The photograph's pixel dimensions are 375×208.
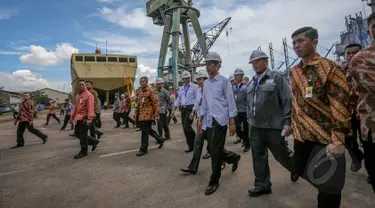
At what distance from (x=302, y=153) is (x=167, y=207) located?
1.60 metres

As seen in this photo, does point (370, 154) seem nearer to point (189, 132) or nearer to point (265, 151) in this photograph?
point (265, 151)

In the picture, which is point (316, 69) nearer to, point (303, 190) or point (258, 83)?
point (258, 83)

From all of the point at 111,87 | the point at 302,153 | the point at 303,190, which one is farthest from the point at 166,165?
the point at 111,87


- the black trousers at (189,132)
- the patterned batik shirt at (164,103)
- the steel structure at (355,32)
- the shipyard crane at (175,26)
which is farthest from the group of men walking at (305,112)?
the steel structure at (355,32)

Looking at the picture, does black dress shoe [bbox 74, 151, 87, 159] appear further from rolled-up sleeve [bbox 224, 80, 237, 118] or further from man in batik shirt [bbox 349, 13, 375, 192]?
man in batik shirt [bbox 349, 13, 375, 192]

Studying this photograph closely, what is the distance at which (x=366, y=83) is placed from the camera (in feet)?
5.14

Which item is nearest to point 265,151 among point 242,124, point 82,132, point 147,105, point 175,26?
point 242,124

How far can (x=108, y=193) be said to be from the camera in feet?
10.7

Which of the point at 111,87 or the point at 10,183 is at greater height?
the point at 111,87

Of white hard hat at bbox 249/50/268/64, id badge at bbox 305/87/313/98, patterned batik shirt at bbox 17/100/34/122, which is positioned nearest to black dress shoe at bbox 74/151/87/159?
patterned batik shirt at bbox 17/100/34/122

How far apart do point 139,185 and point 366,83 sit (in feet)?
9.90

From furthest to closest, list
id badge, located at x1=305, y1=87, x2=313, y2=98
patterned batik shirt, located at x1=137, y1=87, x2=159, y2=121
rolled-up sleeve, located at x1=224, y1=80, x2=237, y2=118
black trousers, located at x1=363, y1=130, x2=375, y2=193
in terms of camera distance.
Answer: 1. patterned batik shirt, located at x1=137, y1=87, x2=159, y2=121
2. rolled-up sleeve, located at x1=224, y1=80, x2=237, y2=118
3. id badge, located at x1=305, y1=87, x2=313, y2=98
4. black trousers, located at x1=363, y1=130, x2=375, y2=193

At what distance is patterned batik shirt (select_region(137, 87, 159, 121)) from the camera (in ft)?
18.1

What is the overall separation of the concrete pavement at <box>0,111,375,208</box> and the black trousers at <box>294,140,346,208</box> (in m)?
0.94
